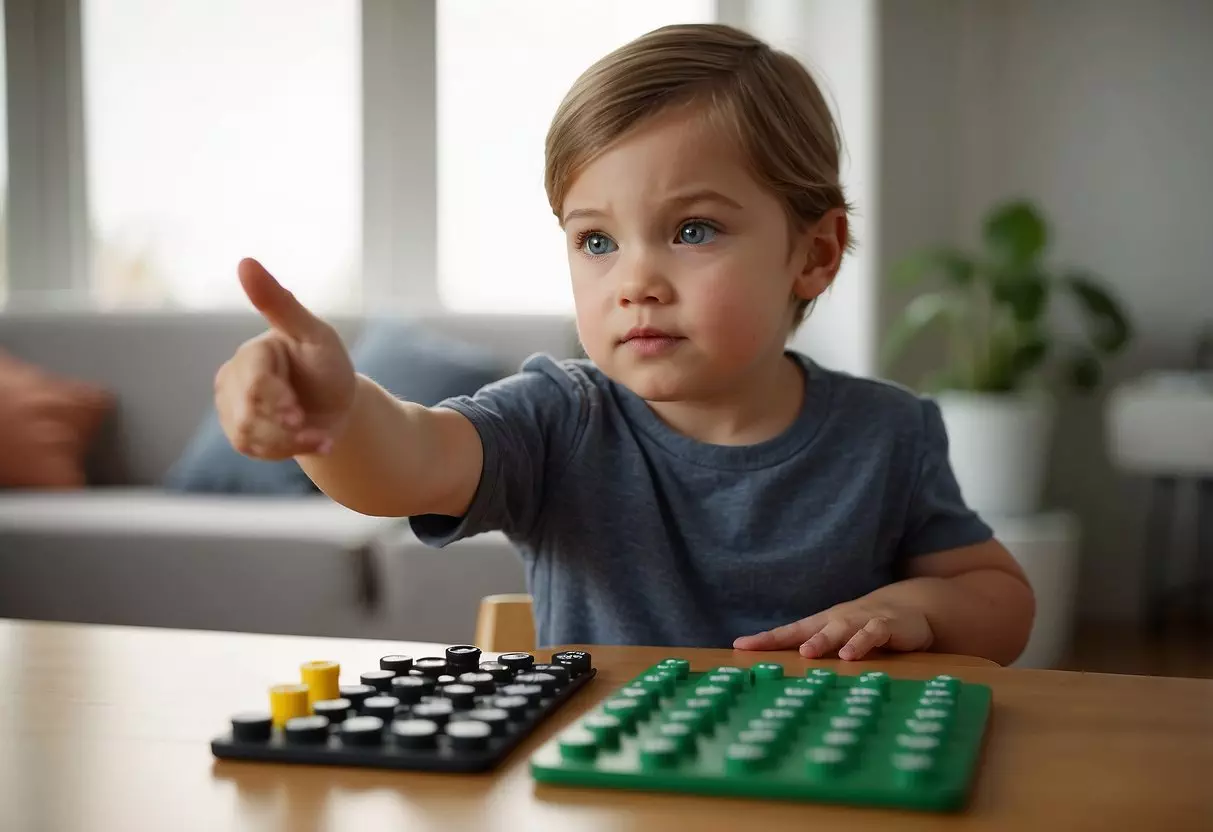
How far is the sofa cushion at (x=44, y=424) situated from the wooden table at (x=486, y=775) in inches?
105

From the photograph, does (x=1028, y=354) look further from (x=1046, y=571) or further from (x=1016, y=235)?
(x=1046, y=571)

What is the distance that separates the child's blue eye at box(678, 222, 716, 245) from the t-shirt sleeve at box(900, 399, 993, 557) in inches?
12.6

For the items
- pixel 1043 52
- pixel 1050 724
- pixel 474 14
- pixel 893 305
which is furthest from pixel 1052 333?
pixel 1050 724

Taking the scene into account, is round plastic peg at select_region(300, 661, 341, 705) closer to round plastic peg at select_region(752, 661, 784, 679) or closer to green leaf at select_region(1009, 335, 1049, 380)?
round plastic peg at select_region(752, 661, 784, 679)

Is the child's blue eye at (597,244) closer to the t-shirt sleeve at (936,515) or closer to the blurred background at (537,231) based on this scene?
the t-shirt sleeve at (936,515)

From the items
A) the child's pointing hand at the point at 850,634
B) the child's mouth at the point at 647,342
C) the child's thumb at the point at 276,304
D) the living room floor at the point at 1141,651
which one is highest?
the child's thumb at the point at 276,304

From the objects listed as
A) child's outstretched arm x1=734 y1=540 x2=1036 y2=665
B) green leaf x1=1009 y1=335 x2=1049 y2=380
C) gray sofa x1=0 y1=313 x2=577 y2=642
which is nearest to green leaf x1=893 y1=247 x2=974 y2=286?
green leaf x1=1009 y1=335 x2=1049 y2=380

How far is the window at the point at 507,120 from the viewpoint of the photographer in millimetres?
4090

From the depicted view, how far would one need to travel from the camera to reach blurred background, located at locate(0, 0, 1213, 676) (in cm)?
337

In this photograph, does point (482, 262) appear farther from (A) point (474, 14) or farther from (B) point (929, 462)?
(B) point (929, 462)

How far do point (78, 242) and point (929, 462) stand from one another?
152 inches

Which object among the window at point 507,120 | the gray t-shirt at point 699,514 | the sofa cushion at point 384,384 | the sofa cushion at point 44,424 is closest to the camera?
the gray t-shirt at point 699,514

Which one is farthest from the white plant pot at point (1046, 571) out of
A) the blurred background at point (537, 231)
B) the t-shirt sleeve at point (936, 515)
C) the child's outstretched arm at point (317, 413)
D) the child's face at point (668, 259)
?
the child's outstretched arm at point (317, 413)

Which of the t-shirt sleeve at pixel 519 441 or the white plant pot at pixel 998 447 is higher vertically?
the t-shirt sleeve at pixel 519 441
